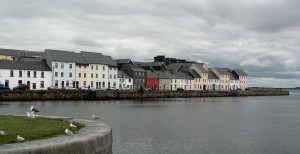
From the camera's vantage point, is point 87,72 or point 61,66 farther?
point 87,72

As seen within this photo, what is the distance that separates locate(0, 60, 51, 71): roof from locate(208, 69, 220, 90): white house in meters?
92.2

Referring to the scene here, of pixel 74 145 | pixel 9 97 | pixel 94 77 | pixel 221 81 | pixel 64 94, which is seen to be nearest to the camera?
pixel 74 145

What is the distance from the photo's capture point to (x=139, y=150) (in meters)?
24.8

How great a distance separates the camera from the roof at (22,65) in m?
94.7

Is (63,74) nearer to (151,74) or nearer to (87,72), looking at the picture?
(87,72)

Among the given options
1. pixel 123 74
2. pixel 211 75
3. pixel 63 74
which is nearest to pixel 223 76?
pixel 211 75

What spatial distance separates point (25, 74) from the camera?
319 ft

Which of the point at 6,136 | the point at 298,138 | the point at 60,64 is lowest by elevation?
the point at 298,138

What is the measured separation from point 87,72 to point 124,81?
17.3 meters

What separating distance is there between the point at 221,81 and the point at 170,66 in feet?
110

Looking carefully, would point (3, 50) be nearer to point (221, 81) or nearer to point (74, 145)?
point (221, 81)

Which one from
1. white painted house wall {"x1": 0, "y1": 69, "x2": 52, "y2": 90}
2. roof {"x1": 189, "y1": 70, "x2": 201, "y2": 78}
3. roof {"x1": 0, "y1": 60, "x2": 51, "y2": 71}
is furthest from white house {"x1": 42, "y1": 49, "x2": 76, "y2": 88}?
roof {"x1": 189, "y1": 70, "x2": 201, "y2": 78}

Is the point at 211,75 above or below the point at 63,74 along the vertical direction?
above

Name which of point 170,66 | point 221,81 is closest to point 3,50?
point 170,66
